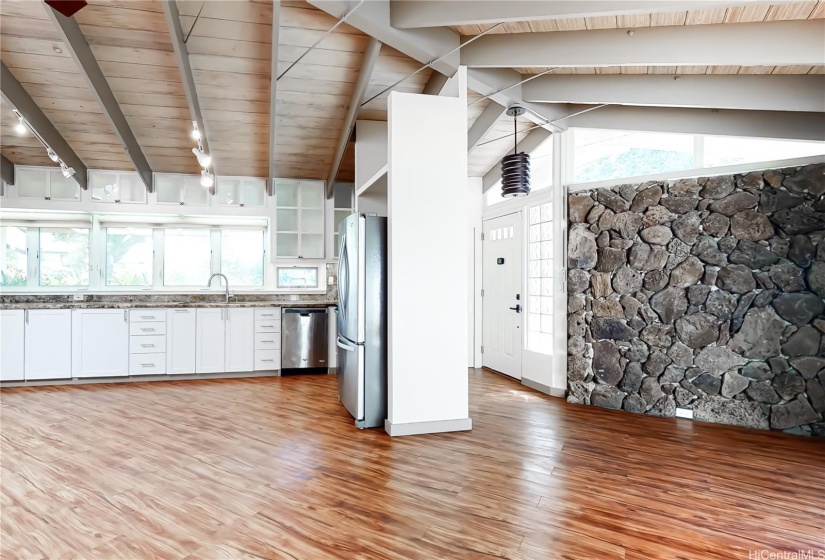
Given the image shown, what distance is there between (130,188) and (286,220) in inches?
76.6

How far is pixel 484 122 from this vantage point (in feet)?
16.0

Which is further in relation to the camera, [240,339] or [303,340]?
[303,340]

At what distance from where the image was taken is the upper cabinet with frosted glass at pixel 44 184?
A: 555cm

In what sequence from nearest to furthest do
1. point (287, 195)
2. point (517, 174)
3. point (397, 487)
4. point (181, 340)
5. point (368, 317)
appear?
point (397, 487) < point (368, 317) < point (517, 174) < point (181, 340) < point (287, 195)

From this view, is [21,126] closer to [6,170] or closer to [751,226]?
[6,170]

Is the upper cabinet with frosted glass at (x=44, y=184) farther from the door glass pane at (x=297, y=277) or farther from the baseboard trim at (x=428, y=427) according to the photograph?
the baseboard trim at (x=428, y=427)

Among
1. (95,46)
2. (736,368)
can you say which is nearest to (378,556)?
(736,368)

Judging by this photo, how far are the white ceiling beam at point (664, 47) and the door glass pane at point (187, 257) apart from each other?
4403 millimetres

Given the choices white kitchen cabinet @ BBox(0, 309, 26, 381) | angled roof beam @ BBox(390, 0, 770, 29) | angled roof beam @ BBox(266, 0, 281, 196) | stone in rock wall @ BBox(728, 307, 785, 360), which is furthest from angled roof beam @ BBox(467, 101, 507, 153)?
white kitchen cabinet @ BBox(0, 309, 26, 381)

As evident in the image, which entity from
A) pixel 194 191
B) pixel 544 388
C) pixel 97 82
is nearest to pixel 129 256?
pixel 194 191

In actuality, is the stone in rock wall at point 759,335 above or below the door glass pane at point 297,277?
below

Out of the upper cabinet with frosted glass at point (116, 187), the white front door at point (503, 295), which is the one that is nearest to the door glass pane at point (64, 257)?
the upper cabinet with frosted glass at point (116, 187)

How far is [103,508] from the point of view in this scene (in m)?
2.27

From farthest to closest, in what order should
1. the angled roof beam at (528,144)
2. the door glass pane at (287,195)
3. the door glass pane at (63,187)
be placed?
the door glass pane at (287,195) → the door glass pane at (63,187) → the angled roof beam at (528,144)
